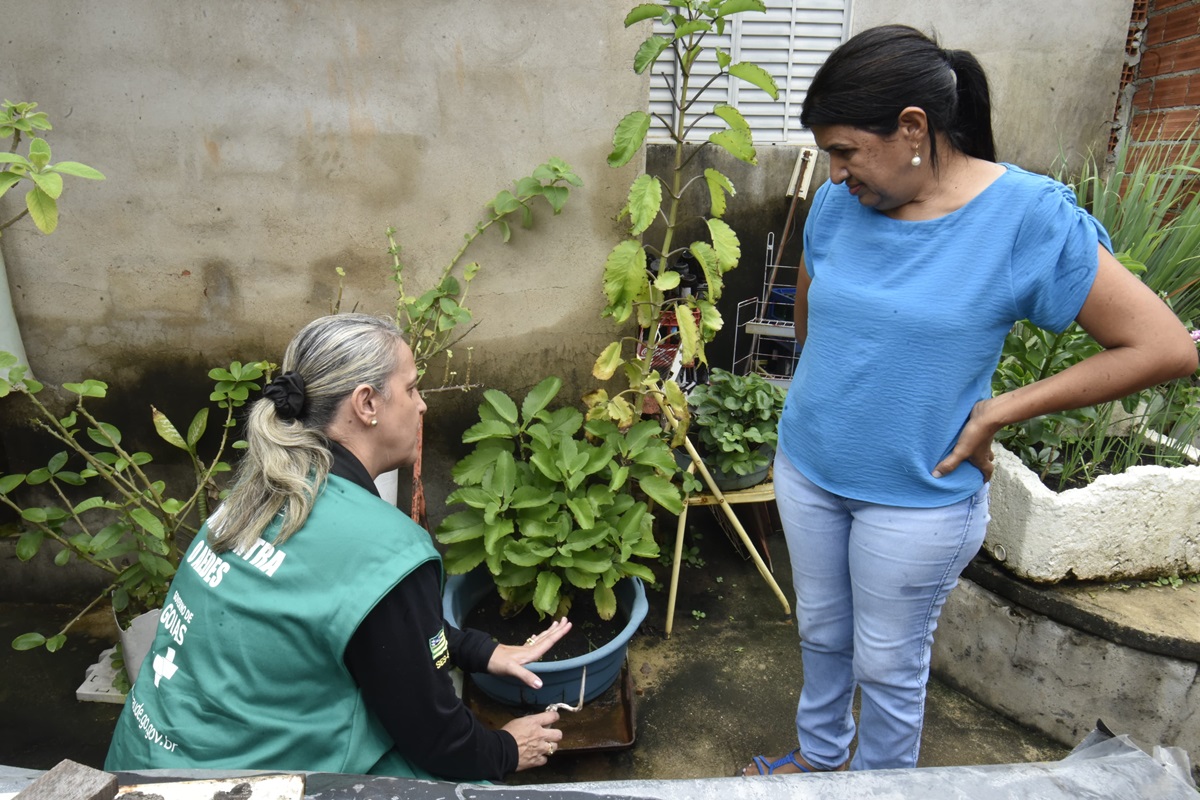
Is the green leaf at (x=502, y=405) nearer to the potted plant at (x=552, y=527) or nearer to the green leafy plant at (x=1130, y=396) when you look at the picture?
the potted plant at (x=552, y=527)

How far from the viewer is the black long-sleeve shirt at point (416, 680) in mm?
1401

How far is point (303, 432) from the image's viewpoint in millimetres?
1521

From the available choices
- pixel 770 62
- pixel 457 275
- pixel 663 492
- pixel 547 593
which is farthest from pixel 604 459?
pixel 770 62

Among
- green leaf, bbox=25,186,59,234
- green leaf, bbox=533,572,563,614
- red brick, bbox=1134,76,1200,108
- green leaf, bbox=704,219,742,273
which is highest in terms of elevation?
red brick, bbox=1134,76,1200,108

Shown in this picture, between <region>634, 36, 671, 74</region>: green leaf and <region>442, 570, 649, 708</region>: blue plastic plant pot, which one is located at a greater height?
<region>634, 36, 671, 74</region>: green leaf

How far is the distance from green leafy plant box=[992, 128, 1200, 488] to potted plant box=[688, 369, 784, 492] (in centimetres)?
86

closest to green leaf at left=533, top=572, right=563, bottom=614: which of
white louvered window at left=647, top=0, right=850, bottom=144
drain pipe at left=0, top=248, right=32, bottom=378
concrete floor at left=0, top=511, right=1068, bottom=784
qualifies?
concrete floor at left=0, top=511, right=1068, bottom=784

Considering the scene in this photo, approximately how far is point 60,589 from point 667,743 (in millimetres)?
2642

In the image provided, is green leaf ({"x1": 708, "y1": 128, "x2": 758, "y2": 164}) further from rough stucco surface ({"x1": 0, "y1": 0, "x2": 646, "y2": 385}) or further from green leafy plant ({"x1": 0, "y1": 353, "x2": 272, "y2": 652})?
green leafy plant ({"x1": 0, "y1": 353, "x2": 272, "y2": 652})

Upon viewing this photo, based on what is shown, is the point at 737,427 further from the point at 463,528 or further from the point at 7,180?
the point at 7,180

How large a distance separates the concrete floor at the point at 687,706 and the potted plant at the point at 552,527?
316mm

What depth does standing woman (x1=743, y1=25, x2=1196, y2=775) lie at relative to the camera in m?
1.57

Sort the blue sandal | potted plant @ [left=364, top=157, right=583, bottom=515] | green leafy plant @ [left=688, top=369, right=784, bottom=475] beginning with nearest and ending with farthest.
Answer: the blue sandal < potted plant @ [left=364, top=157, right=583, bottom=515] < green leafy plant @ [left=688, top=369, right=784, bottom=475]

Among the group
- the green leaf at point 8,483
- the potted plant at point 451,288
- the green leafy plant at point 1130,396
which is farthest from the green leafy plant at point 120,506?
the green leafy plant at point 1130,396
